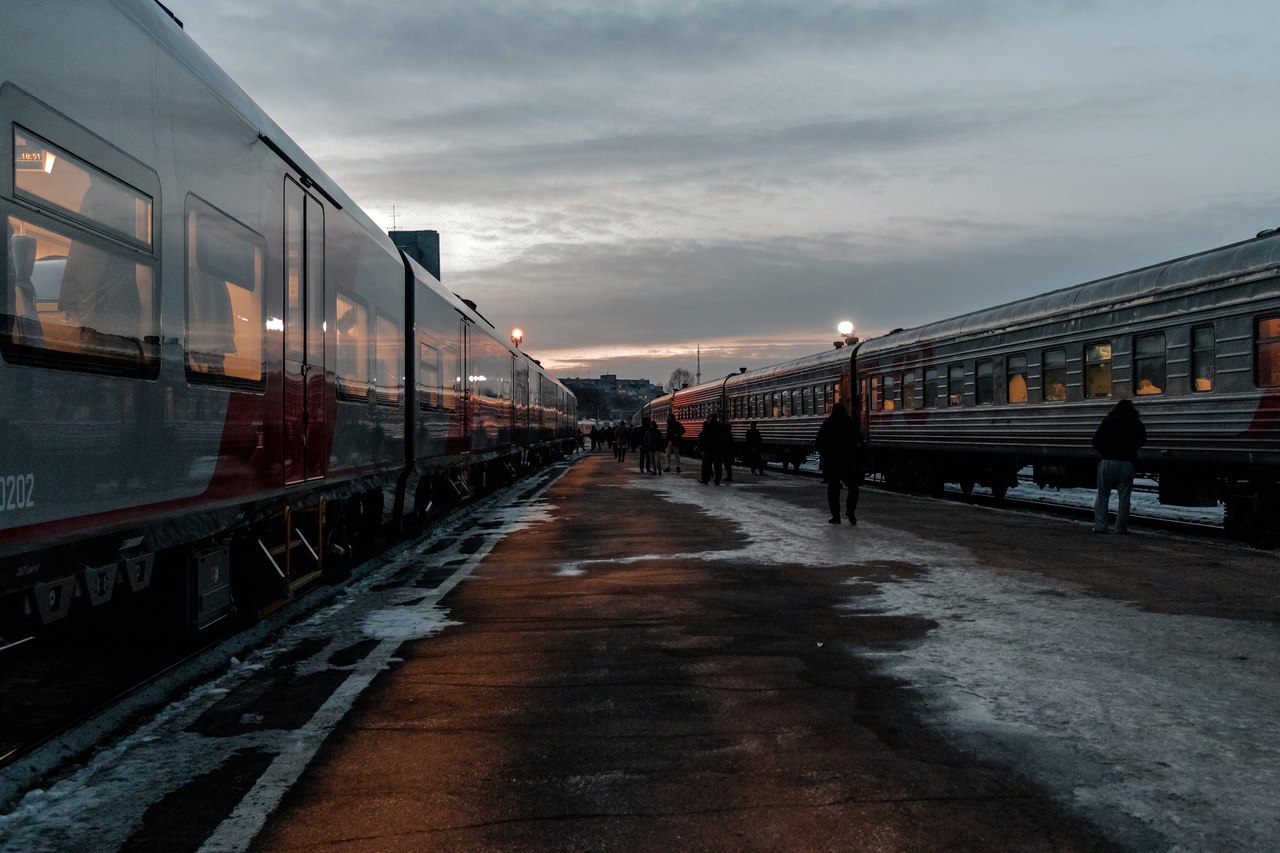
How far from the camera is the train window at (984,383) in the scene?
19.7m

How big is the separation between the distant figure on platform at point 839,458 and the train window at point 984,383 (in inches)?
185

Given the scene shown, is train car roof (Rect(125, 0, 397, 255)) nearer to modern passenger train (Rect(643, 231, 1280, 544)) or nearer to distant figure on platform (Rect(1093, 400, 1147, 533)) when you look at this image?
distant figure on platform (Rect(1093, 400, 1147, 533))

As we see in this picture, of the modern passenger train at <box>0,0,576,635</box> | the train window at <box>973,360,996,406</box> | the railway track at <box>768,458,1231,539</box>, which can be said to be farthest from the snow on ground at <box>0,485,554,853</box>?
the train window at <box>973,360,996,406</box>

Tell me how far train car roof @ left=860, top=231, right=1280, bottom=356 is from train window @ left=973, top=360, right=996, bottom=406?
618mm

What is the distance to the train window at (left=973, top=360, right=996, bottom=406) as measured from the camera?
19719 mm

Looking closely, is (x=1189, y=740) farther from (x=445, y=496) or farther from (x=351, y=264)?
(x=445, y=496)

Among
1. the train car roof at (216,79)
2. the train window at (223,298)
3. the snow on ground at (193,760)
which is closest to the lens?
the snow on ground at (193,760)

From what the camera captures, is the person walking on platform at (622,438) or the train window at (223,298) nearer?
the train window at (223,298)

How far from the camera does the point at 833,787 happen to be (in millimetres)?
4176

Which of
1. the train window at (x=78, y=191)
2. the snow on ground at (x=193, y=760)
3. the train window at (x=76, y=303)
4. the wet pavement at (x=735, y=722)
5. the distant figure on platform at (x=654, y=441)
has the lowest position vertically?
the snow on ground at (x=193, y=760)

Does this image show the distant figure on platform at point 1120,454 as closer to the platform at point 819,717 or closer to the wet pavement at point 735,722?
the platform at point 819,717

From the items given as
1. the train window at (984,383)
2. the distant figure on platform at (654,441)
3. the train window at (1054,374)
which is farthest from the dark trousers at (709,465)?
the train window at (1054,374)

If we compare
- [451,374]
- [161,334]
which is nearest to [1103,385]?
[451,374]

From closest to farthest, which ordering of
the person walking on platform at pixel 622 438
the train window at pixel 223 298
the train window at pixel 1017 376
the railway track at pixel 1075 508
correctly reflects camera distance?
the train window at pixel 223 298 < the railway track at pixel 1075 508 < the train window at pixel 1017 376 < the person walking on platform at pixel 622 438
